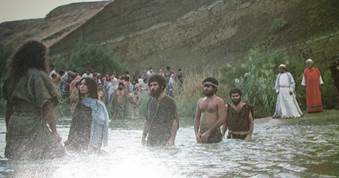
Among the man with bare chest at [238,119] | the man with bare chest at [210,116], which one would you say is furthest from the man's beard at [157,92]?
the man with bare chest at [238,119]

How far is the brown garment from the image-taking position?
12.5m

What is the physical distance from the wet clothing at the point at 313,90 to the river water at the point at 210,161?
6.95m

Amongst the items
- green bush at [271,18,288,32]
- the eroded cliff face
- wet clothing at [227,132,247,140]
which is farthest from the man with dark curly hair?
green bush at [271,18,288,32]

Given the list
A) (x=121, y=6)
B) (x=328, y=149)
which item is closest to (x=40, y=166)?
(x=328, y=149)

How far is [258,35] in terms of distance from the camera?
53.5 metres

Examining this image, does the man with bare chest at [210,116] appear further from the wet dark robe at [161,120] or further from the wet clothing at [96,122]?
the wet clothing at [96,122]

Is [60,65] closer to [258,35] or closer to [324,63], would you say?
[258,35]

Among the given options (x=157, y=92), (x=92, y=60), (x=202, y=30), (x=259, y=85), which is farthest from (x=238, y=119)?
(x=202, y=30)

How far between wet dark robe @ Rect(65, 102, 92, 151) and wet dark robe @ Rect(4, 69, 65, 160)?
136 centimetres

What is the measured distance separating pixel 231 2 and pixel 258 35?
10.0 metres

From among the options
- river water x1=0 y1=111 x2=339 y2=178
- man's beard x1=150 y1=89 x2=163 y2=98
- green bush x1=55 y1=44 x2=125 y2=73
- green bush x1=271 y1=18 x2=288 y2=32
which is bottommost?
river water x1=0 y1=111 x2=339 y2=178

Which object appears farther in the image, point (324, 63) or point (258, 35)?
point (258, 35)

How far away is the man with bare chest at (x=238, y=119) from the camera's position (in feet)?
40.9

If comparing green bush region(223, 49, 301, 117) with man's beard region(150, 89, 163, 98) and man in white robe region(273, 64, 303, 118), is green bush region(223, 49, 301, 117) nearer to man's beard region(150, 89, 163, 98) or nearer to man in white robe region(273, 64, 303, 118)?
man in white robe region(273, 64, 303, 118)
